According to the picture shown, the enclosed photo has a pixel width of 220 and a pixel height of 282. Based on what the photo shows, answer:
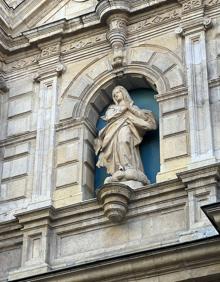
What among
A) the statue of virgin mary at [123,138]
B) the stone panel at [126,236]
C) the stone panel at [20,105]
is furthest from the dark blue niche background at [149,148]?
the stone panel at [20,105]

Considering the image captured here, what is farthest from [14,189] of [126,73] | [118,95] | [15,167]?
[126,73]

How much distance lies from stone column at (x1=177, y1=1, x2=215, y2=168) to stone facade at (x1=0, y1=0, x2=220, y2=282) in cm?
2

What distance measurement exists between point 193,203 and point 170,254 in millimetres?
970

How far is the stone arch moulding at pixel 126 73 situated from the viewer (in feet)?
41.8

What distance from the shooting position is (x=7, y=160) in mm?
13148

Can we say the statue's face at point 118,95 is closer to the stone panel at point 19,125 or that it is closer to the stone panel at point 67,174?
the stone panel at point 67,174

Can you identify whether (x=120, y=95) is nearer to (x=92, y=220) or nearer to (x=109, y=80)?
(x=109, y=80)

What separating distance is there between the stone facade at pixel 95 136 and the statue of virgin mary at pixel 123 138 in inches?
11.4

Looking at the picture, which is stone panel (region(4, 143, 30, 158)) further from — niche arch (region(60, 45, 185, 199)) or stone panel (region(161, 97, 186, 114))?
stone panel (region(161, 97, 186, 114))

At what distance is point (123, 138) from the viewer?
40.3 ft

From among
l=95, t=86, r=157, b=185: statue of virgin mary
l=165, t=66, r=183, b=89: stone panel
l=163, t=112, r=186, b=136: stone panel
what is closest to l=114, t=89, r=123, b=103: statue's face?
l=95, t=86, r=157, b=185: statue of virgin mary

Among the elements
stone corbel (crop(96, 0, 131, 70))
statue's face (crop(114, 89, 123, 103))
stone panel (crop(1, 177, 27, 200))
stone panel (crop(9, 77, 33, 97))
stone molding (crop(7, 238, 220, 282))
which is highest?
stone corbel (crop(96, 0, 131, 70))

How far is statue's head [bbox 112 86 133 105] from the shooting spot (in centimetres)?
1280

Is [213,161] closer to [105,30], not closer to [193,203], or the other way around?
[193,203]
